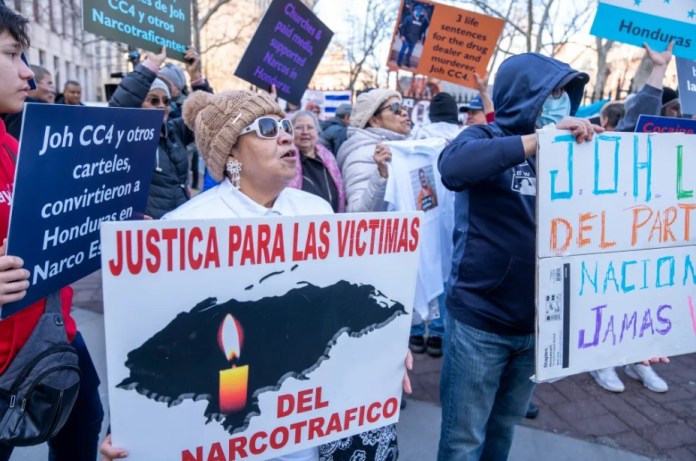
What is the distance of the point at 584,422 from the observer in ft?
10.9

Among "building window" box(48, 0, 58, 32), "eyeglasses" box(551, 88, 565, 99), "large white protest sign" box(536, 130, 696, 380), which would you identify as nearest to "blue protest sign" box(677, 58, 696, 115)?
"large white protest sign" box(536, 130, 696, 380)

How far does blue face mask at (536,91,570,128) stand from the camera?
2.04m

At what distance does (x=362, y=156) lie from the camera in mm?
3369

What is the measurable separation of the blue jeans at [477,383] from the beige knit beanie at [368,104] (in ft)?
5.78

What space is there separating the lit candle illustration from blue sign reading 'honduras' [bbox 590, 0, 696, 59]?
271 cm

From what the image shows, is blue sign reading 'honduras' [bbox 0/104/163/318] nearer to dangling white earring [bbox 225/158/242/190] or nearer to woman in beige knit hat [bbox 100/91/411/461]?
woman in beige knit hat [bbox 100/91/411/461]

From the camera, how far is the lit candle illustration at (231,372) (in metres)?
1.34

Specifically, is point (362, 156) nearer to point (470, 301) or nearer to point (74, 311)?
point (470, 301)

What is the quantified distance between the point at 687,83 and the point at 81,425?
12.2 feet

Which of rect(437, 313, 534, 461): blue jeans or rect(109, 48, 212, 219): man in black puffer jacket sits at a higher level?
rect(109, 48, 212, 219): man in black puffer jacket

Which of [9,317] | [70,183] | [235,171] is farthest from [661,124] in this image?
[9,317]

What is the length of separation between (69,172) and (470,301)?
145 cm

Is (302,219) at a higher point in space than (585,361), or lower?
higher

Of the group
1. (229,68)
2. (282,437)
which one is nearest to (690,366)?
(282,437)
